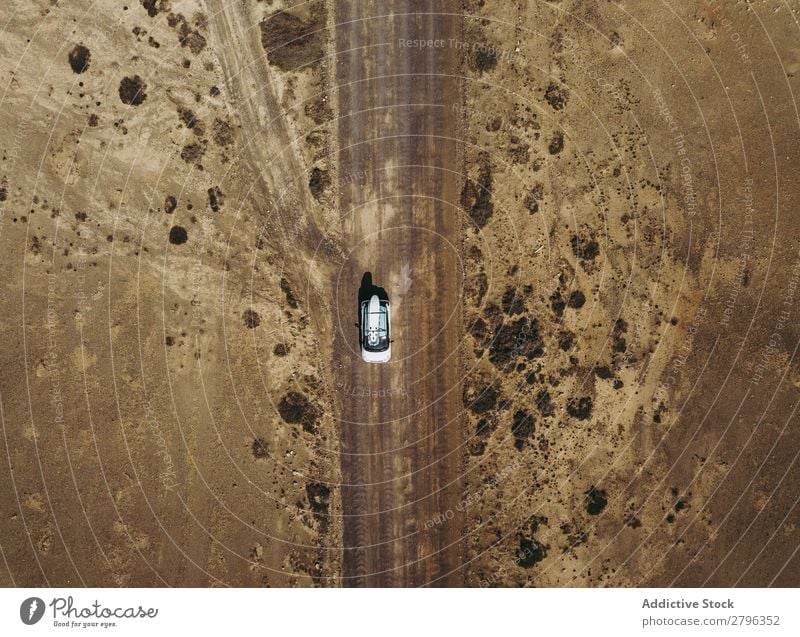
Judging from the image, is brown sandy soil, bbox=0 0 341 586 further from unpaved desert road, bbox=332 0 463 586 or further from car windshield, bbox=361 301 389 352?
car windshield, bbox=361 301 389 352

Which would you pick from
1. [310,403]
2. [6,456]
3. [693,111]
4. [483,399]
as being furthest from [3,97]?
[693,111]

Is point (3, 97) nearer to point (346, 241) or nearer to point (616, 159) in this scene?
point (346, 241)
